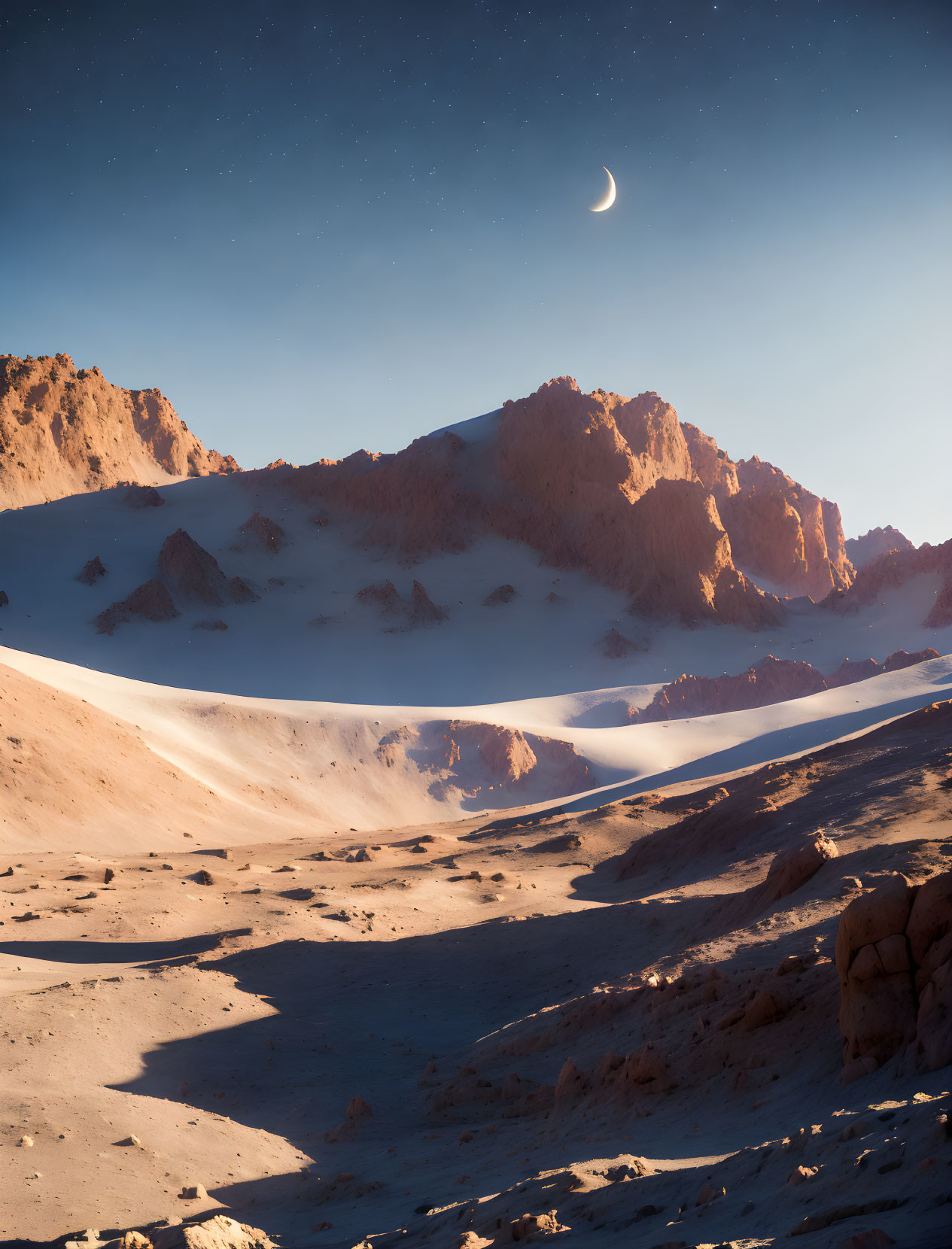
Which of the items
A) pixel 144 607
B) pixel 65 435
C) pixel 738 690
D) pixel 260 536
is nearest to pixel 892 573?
pixel 738 690

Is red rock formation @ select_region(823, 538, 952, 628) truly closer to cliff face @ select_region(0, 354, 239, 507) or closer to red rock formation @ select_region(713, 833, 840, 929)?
red rock formation @ select_region(713, 833, 840, 929)

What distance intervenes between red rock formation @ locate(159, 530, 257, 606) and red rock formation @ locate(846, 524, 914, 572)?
297 feet

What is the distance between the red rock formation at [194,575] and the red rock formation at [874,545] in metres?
90.6

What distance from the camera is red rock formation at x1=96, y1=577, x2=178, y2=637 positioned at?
5300 centimetres

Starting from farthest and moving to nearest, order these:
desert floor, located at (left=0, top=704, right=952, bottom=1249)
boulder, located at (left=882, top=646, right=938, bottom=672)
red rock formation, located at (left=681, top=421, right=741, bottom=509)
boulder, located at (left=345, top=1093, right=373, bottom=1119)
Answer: red rock formation, located at (left=681, top=421, right=741, bottom=509) < boulder, located at (left=882, top=646, right=938, bottom=672) < boulder, located at (left=345, top=1093, right=373, bottom=1119) < desert floor, located at (left=0, top=704, right=952, bottom=1249)

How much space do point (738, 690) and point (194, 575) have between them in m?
38.0

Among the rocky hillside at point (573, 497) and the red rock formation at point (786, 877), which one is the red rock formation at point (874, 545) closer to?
the rocky hillside at point (573, 497)

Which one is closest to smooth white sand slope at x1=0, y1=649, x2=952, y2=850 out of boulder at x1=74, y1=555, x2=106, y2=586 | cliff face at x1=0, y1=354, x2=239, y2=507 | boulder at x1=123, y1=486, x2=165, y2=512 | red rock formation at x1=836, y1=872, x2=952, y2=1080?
red rock formation at x1=836, y1=872, x2=952, y2=1080

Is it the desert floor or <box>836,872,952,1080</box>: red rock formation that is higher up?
<box>836,872,952,1080</box>: red rock formation

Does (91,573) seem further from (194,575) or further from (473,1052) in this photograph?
(473,1052)

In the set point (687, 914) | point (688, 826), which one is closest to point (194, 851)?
point (688, 826)

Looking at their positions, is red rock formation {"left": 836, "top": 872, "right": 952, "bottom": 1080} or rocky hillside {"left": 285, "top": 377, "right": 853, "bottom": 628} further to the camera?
rocky hillside {"left": 285, "top": 377, "right": 853, "bottom": 628}

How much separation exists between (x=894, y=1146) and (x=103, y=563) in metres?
62.6

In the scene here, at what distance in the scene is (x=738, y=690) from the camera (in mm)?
49875
